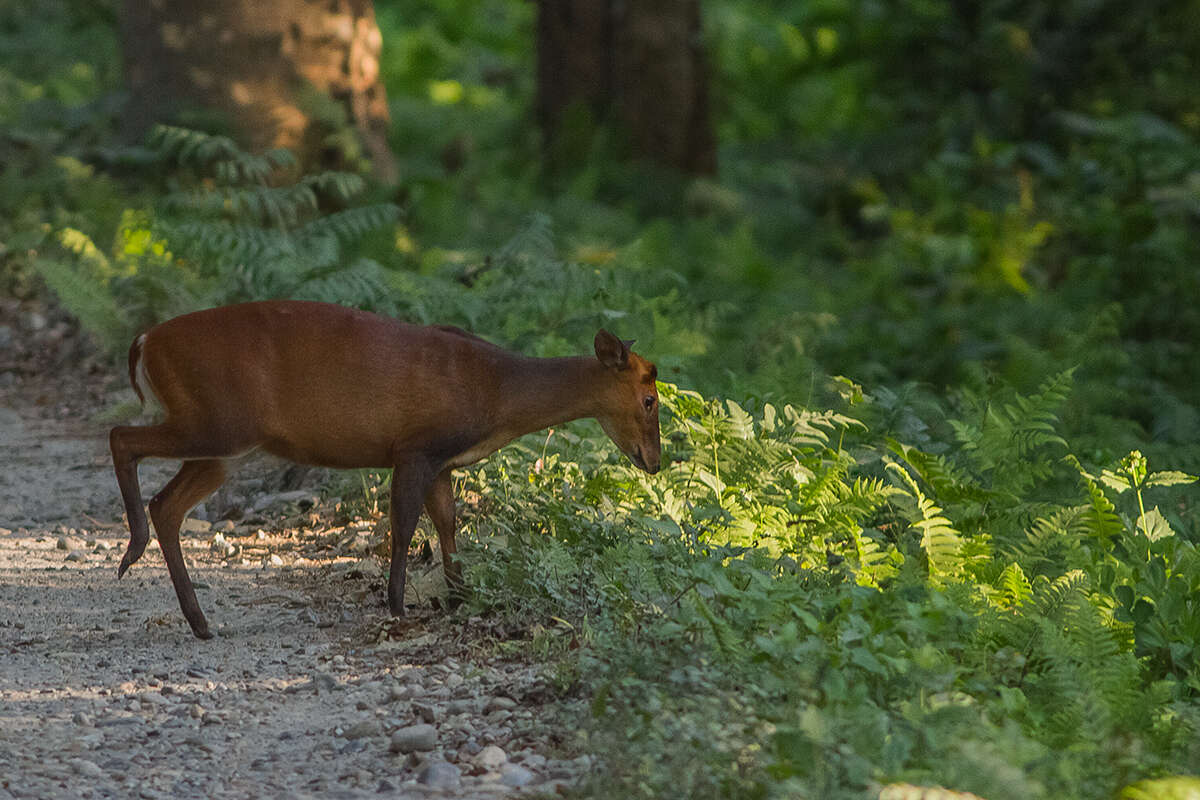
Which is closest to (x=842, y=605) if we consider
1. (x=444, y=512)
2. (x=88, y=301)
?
(x=444, y=512)

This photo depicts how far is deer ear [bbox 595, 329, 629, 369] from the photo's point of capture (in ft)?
18.0

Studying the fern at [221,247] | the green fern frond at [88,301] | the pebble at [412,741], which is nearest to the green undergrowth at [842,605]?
the pebble at [412,741]

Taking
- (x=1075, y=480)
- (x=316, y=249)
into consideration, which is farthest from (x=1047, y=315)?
(x=316, y=249)

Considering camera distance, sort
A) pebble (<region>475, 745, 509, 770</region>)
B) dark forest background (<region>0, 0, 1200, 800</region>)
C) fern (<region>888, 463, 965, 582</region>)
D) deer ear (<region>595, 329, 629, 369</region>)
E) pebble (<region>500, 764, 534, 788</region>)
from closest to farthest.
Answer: pebble (<region>500, 764, 534, 788</region>), pebble (<region>475, 745, 509, 770</region>), dark forest background (<region>0, 0, 1200, 800</region>), fern (<region>888, 463, 965, 582</region>), deer ear (<region>595, 329, 629, 369</region>)

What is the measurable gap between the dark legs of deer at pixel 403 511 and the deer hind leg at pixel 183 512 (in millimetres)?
692

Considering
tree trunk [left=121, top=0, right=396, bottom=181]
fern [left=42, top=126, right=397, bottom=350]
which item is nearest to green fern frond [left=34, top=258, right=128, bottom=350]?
fern [left=42, top=126, right=397, bottom=350]

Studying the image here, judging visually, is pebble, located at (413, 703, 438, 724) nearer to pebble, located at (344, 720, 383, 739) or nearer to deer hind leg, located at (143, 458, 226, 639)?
pebble, located at (344, 720, 383, 739)

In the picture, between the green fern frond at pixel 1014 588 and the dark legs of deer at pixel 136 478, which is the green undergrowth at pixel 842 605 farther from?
the dark legs of deer at pixel 136 478

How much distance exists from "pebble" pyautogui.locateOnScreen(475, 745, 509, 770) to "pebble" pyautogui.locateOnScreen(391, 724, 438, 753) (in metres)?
0.17

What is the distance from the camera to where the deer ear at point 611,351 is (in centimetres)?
550

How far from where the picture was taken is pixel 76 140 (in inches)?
425

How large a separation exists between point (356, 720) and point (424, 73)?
54.2 ft

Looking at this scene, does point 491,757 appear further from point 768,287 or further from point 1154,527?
point 768,287

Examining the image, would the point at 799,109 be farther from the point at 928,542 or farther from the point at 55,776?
the point at 55,776
